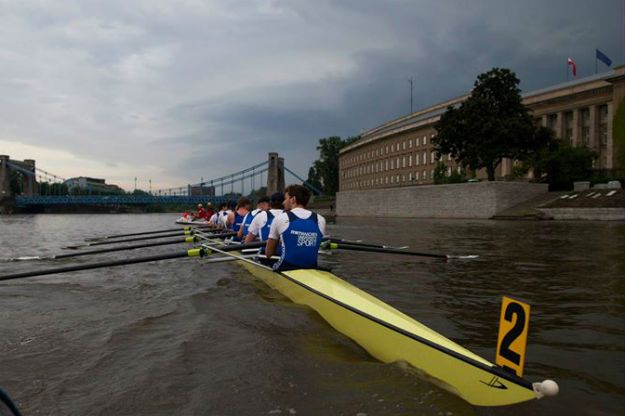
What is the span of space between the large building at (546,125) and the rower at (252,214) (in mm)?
42411

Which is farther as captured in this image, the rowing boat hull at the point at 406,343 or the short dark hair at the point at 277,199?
the short dark hair at the point at 277,199

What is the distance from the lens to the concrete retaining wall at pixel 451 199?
3962cm

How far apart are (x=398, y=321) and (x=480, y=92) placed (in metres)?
44.7

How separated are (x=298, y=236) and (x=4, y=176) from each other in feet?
351

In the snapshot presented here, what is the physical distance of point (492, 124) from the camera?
41594 millimetres

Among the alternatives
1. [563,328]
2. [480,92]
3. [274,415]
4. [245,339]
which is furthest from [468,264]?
[480,92]

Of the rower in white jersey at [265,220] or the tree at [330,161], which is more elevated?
the tree at [330,161]

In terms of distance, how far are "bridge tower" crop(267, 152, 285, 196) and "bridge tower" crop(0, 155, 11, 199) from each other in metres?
51.4

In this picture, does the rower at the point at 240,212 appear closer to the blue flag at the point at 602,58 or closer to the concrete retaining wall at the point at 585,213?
the concrete retaining wall at the point at 585,213

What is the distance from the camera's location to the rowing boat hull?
2971mm

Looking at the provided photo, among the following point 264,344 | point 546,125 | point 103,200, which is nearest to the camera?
point 264,344

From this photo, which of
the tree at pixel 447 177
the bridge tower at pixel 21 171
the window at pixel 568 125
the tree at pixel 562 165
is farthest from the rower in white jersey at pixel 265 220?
the bridge tower at pixel 21 171

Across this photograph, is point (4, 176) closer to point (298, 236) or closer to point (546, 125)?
point (546, 125)

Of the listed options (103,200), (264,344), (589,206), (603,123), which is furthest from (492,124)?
(103,200)
